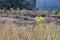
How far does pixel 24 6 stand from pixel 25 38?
42.4 ft

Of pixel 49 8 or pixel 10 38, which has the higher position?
pixel 10 38

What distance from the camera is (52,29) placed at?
195 inches

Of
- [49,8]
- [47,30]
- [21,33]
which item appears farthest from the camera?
[49,8]

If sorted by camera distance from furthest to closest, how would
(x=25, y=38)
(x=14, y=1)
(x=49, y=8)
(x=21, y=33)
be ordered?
(x=49, y=8) < (x=14, y=1) < (x=21, y=33) < (x=25, y=38)

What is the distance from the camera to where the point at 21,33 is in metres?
4.49

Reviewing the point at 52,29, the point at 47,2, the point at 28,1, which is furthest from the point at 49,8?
the point at 52,29

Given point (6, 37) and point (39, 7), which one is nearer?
point (6, 37)

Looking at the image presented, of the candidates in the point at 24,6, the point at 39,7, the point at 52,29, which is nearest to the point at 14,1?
the point at 24,6

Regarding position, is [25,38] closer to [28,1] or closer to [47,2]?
[28,1]

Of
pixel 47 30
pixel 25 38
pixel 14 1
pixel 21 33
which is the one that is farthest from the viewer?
pixel 14 1

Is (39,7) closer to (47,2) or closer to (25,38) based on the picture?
(47,2)

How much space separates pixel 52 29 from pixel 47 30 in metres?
0.15

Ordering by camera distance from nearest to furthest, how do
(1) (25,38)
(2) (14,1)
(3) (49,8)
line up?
(1) (25,38) → (2) (14,1) → (3) (49,8)

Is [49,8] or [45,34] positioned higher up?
[45,34]
